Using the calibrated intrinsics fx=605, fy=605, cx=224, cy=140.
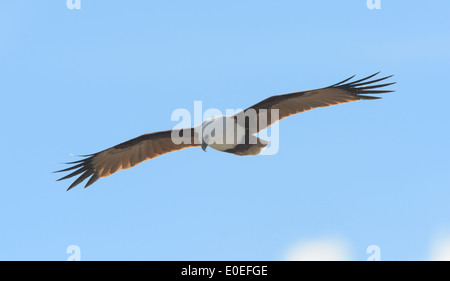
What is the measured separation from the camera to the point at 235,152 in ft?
36.0

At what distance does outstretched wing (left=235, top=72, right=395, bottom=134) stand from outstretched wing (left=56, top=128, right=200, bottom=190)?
1485 mm

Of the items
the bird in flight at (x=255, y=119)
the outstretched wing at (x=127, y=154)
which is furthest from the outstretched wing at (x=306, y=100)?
the outstretched wing at (x=127, y=154)

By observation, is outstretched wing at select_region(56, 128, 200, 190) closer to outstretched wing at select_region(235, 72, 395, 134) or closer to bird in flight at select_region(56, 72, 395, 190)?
bird in flight at select_region(56, 72, 395, 190)

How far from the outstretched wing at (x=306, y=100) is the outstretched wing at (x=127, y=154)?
1.48m

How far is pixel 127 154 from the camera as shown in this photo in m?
11.9

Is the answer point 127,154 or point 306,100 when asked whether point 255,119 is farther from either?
point 127,154

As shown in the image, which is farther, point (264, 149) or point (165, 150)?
point (165, 150)

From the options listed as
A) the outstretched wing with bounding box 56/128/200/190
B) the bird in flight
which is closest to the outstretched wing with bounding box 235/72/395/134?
the bird in flight

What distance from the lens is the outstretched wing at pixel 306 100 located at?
10.5 metres

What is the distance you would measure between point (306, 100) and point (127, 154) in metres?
3.70

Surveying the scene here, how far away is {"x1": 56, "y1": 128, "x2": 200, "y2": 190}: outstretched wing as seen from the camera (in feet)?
37.8
